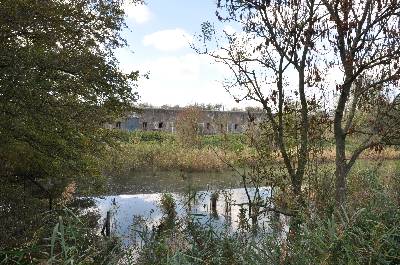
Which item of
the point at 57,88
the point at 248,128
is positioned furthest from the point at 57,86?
the point at 248,128

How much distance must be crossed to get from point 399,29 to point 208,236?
164 inches

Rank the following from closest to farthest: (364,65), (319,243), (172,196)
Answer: (319,243) < (364,65) < (172,196)

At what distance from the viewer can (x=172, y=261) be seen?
334 cm

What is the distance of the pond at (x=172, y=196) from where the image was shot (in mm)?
11445

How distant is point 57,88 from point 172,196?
6376 mm

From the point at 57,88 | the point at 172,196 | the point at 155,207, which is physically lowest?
the point at 155,207

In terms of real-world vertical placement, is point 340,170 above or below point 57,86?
below

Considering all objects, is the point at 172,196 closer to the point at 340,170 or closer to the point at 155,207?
the point at 155,207

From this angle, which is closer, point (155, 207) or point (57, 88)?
point (57, 88)

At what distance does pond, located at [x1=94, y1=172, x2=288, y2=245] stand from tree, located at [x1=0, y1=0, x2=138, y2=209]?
88.1 inches

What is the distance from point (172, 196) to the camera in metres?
13.7

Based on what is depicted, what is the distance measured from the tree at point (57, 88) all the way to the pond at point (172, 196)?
7.34 feet

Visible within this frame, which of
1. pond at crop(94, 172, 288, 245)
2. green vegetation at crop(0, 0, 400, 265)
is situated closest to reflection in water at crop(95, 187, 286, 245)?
pond at crop(94, 172, 288, 245)

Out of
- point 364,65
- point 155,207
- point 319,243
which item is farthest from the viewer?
point 155,207
